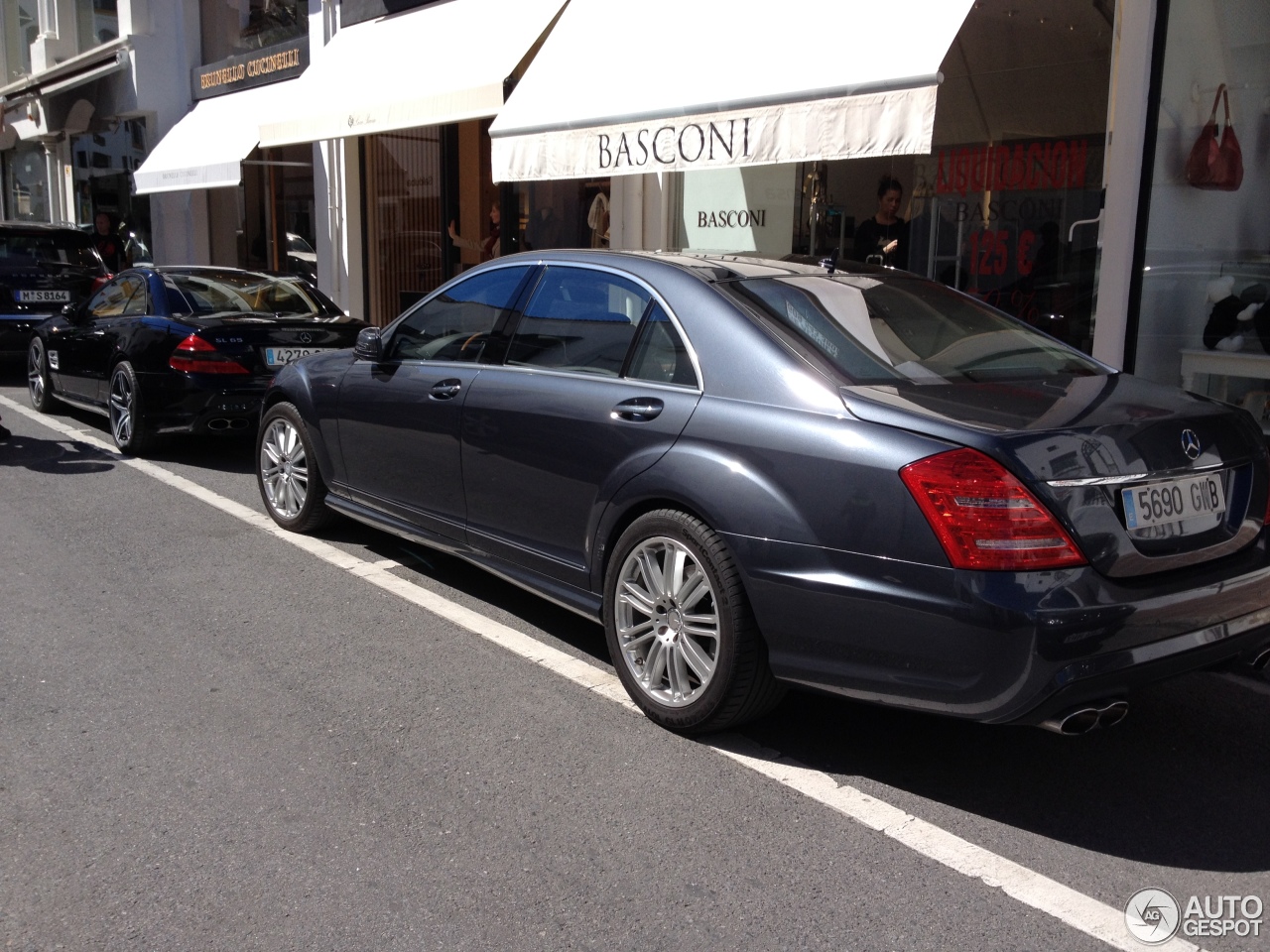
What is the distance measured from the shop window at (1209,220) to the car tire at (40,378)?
909cm

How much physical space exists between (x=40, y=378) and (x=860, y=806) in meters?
9.75

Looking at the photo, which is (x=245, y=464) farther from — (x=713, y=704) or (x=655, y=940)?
(x=655, y=940)

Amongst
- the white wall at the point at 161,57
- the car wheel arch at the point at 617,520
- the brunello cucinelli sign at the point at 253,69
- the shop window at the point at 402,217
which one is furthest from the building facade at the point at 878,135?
the white wall at the point at 161,57

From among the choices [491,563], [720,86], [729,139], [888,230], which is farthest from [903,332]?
[888,230]

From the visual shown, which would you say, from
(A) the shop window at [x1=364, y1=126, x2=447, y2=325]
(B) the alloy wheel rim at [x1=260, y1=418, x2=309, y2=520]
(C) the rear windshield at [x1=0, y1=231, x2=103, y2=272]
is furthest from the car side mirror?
(A) the shop window at [x1=364, y1=126, x2=447, y2=325]

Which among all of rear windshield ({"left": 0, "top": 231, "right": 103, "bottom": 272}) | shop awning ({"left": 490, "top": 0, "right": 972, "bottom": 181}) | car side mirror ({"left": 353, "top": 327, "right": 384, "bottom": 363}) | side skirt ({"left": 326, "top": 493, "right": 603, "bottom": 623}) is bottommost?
side skirt ({"left": 326, "top": 493, "right": 603, "bottom": 623})

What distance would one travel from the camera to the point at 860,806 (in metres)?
3.55

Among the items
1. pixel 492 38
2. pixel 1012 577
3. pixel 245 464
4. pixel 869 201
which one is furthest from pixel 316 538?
pixel 492 38

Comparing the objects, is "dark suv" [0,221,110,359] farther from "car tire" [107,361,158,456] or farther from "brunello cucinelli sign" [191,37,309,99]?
"brunello cucinelli sign" [191,37,309,99]

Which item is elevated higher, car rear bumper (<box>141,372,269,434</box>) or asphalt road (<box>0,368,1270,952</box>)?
car rear bumper (<box>141,372,269,434</box>)

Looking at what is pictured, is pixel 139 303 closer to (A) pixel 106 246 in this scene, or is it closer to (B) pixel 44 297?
(B) pixel 44 297

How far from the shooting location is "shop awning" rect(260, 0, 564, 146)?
37.1ft

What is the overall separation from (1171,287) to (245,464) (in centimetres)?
682

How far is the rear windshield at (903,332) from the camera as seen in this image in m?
3.91
